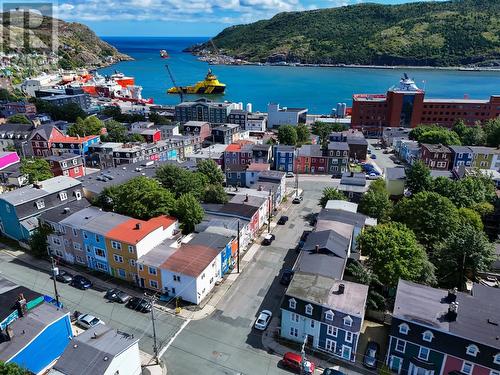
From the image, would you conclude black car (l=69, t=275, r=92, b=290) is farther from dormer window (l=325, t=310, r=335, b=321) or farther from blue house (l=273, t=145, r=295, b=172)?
blue house (l=273, t=145, r=295, b=172)

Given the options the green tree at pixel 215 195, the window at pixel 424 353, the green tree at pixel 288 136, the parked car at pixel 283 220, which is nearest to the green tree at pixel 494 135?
the green tree at pixel 288 136

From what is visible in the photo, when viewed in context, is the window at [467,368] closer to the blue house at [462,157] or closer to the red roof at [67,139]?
the blue house at [462,157]

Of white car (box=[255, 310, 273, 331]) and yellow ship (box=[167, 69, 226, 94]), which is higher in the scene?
yellow ship (box=[167, 69, 226, 94])

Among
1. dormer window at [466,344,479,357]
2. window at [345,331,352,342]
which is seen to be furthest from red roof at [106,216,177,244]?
dormer window at [466,344,479,357]

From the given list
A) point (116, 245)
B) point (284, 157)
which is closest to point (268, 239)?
point (116, 245)

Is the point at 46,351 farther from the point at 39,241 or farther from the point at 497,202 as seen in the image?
the point at 497,202

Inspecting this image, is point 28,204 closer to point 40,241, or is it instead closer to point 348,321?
point 40,241

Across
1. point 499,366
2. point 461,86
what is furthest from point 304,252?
point 461,86
